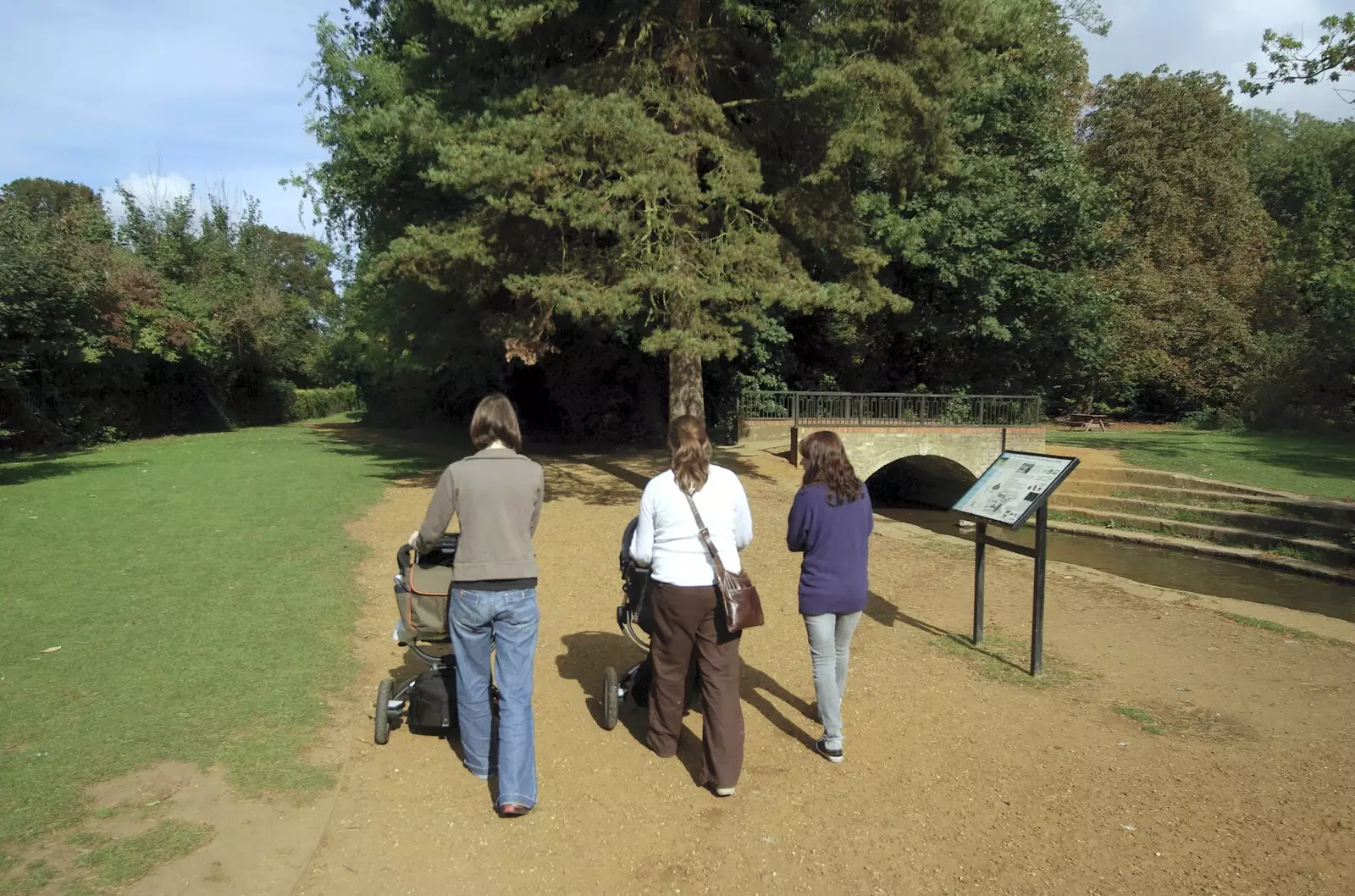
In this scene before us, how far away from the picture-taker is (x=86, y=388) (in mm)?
23172

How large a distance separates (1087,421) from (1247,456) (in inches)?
504

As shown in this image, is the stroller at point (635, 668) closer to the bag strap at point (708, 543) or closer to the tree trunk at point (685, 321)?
the bag strap at point (708, 543)

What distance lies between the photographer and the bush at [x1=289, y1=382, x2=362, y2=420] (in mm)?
45000

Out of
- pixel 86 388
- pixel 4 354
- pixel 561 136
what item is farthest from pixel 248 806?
pixel 86 388

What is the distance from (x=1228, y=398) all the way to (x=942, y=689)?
31.9 meters

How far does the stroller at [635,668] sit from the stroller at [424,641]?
69 centimetres

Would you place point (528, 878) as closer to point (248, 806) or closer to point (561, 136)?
point (248, 806)

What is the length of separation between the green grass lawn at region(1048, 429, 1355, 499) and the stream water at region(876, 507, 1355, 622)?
121 inches

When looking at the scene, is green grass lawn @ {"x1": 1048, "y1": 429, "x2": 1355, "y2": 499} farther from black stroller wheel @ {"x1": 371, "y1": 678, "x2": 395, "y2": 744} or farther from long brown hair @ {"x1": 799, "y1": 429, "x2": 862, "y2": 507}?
black stroller wheel @ {"x1": 371, "y1": 678, "x2": 395, "y2": 744}

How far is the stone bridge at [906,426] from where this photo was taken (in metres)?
19.2

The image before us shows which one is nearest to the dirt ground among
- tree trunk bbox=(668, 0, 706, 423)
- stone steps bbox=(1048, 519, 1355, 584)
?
tree trunk bbox=(668, 0, 706, 423)

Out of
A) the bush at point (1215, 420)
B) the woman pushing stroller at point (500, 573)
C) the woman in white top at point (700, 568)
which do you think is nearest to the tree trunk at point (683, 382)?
the woman in white top at point (700, 568)

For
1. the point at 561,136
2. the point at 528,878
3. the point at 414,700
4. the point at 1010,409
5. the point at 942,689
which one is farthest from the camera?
the point at 1010,409

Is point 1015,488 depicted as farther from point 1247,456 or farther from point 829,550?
point 1247,456
